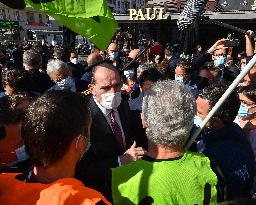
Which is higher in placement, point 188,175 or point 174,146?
point 174,146

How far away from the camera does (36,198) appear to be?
135 cm

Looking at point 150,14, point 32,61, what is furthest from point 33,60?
point 150,14

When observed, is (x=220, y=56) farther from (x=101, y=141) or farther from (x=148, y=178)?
(x=148, y=178)

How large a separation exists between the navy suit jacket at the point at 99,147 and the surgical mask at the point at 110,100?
0.07 meters

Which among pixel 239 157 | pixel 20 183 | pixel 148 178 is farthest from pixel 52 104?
pixel 239 157

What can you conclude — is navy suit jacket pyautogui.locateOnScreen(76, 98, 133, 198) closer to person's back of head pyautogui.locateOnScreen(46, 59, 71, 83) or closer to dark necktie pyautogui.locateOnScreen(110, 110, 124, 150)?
dark necktie pyautogui.locateOnScreen(110, 110, 124, 150)

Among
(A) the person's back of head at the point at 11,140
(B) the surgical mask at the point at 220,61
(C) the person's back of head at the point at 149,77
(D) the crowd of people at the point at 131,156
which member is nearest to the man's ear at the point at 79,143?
(D) the crowd of people at the point at 131,156

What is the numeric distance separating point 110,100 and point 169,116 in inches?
47.7

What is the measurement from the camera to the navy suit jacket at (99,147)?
2.24 meters

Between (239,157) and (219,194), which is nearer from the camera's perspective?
(219,194)

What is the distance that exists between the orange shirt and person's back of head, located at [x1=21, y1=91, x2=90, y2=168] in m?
0.13

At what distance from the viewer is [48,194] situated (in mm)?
1341

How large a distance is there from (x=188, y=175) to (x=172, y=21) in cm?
1678

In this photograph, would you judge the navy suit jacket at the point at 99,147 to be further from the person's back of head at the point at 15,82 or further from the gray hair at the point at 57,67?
the gray hair at the point at 57,67
